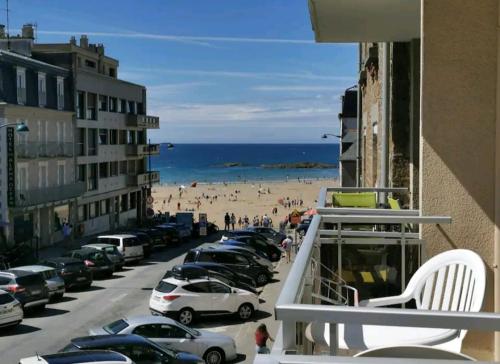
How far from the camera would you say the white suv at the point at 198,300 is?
21.5m

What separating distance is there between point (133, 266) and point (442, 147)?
1257 inches

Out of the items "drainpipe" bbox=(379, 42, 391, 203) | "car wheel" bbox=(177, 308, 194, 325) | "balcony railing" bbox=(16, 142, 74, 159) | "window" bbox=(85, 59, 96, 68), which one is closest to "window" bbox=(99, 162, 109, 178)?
"balcony railing" bbox=(16, 142, 74, 159)

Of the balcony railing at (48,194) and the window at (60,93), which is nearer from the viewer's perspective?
the balcony railing at (48,194)

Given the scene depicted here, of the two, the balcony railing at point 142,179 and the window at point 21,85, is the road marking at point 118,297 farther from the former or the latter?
the balcony railing at point 142,179

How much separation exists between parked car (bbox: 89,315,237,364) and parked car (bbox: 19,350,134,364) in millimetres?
3520

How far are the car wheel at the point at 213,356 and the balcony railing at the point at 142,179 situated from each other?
4286 cm

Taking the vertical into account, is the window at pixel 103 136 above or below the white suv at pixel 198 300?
above

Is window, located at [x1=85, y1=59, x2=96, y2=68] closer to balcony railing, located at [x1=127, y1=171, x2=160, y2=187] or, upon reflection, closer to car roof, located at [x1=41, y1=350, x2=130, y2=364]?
balcony railing, located at [x1=127, y1=171, x2=160, y2=187]

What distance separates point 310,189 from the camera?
115 metres

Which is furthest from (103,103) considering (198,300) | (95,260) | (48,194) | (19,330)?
(19,330)

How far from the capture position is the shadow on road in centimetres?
2001

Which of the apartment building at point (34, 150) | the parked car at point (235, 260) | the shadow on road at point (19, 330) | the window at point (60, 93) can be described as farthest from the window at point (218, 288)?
the window at point (60, 93)

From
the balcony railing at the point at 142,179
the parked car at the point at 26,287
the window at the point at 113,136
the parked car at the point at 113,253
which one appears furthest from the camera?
the balcony railing at the point at 142,179

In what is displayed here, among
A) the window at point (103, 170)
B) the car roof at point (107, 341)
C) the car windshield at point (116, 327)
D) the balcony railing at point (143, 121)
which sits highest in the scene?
the balcony railing at point (143, 121)
